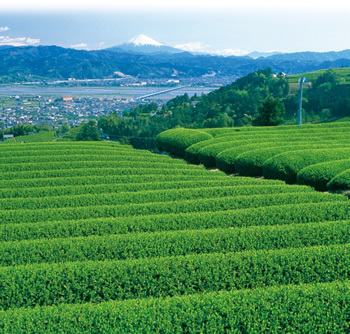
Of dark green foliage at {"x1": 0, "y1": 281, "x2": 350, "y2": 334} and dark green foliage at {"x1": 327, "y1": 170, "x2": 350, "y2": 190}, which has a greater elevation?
dark green foliage at {"x1": 327, "y1": 170, "x2": 350, "y2": 190}

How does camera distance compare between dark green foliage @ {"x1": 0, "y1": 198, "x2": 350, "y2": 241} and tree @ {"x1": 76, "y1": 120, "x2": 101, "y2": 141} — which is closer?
dark green foliage @ {"x1": 0, "y1": 198, "x2": 350, "y2": 241}

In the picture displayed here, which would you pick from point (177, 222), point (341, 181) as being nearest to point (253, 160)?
point (341, 181)

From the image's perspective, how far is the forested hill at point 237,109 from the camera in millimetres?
61031

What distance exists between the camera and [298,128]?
30844 mm

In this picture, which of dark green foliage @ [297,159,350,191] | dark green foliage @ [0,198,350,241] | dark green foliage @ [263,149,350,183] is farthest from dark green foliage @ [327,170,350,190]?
dark green foliage @ [263,149,350,183]

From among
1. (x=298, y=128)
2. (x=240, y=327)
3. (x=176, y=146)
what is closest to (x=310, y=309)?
(x=240, y=327)

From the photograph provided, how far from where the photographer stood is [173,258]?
348 inches

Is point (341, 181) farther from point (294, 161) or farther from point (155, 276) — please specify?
point (155, 276)

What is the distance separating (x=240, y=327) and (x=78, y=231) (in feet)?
19.8

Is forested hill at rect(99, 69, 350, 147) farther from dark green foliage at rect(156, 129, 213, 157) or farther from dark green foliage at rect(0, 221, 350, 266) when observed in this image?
dark green foliage at rect(0, 221, 350, 266)

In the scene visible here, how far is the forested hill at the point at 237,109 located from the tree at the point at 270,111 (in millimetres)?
144

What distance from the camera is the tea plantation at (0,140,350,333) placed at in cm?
693

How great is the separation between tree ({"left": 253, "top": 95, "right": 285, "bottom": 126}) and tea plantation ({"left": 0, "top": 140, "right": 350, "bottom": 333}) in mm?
24711

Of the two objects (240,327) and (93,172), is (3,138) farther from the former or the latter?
(240,327)
